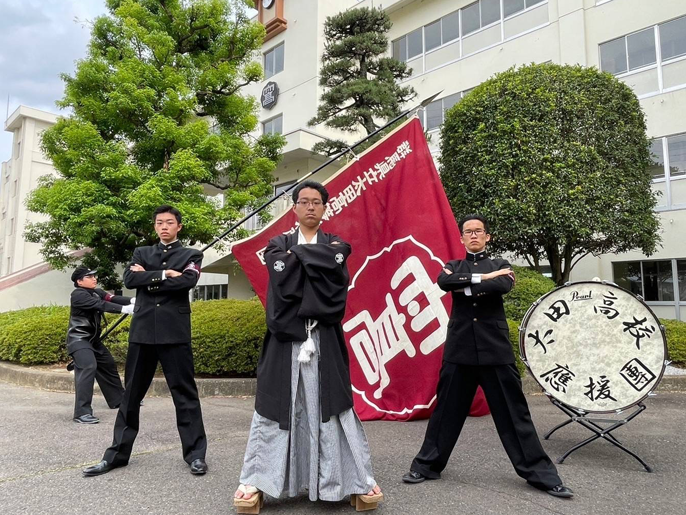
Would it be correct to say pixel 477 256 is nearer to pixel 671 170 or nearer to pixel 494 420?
pixel 494 420

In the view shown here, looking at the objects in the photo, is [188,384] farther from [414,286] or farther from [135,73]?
[135,73]

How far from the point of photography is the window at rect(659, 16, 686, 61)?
13945 mm

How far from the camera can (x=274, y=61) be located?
25.0m

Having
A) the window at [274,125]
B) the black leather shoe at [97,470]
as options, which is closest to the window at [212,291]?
the window at [274,125]

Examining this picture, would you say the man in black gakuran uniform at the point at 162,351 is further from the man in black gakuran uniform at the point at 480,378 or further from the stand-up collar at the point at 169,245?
the man in black gakuran uniform at the point at 480,378

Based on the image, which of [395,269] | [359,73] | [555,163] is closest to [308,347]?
[395,269]

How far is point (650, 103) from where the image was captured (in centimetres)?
1452

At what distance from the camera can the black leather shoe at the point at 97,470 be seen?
361 centimetres

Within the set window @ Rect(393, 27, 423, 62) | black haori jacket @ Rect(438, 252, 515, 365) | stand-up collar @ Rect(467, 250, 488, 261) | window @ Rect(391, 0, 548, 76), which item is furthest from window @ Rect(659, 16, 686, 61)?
black haori jacket @ Rect(438, 252, 515, 365)

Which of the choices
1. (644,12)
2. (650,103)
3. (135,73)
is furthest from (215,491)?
(644,12)

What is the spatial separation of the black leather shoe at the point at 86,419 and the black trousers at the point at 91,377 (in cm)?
4

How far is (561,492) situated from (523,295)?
575cm

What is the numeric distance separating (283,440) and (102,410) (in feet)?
14.1

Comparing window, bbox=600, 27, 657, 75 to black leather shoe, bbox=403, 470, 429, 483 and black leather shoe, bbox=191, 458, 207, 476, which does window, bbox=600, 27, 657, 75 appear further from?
black leather shoe, bbox=191, 458, 207, 476
